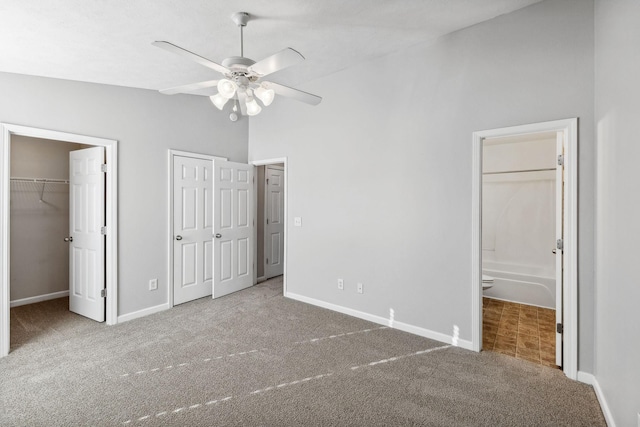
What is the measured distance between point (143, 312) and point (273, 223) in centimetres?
248

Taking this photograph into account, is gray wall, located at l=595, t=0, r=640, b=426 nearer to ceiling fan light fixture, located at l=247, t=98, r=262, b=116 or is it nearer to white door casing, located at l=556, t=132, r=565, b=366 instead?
white door casing, located at l=556, t=132, r=565, b=366

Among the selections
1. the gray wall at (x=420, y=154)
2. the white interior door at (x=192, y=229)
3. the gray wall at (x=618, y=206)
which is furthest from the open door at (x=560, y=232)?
the white interior door at (x=192, y=229)

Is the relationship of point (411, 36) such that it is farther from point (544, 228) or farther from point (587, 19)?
point (544, 228)

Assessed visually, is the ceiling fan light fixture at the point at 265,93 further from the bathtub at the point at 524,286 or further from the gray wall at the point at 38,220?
the bathtub at the point at 524,286

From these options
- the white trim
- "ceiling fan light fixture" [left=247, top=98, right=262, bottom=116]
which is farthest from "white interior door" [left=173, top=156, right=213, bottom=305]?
"ceiling fan light fixture" [left=247, top=98, right=262, bottom=116]

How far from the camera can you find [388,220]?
3.46m

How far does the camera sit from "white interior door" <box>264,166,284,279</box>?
5.52 metres

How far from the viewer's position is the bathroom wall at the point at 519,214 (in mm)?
4609

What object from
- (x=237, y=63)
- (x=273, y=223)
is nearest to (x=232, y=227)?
(x=273, y=223)

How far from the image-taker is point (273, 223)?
18.6 ft

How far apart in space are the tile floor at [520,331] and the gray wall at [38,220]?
18.1 ft

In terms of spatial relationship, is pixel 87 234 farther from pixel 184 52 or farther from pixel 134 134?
pixel 184 52

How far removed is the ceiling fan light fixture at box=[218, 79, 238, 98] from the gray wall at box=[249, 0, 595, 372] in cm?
185

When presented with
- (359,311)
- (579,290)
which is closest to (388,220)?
(359,311)
